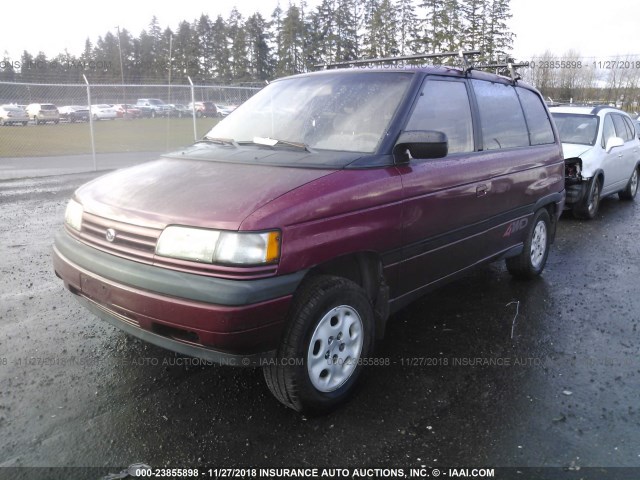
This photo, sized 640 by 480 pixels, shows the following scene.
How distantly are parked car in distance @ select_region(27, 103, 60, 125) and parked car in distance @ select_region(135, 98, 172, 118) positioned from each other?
8.30ft

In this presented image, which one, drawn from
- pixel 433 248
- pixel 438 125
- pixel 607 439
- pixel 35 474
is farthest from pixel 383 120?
pixel 35 474

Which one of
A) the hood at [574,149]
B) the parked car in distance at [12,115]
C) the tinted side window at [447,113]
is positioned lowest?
the hood at [574,149]

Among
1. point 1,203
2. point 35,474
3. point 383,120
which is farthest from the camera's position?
point 1,203

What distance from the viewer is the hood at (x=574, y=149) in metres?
8.11

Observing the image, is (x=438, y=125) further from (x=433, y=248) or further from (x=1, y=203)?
(x=1, y=203)

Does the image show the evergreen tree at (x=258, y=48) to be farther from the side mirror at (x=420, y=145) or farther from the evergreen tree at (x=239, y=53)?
the side mirror at (x=420, y=145)

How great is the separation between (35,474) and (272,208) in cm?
163

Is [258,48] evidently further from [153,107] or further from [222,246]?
[222,246]

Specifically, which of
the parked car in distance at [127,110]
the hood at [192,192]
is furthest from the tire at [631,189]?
the parked car in distance at [127,110]

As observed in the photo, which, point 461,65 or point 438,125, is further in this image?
point 461,65

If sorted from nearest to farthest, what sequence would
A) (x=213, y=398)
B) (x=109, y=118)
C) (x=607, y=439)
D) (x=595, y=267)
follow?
1. (x=607, y=439)
2. (x=213, y=398)
3. (x=595, y=267)
4. (x=109, y=118)

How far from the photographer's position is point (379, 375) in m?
3.28

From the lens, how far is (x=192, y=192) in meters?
2.72

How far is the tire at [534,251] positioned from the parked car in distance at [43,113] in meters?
14.4
